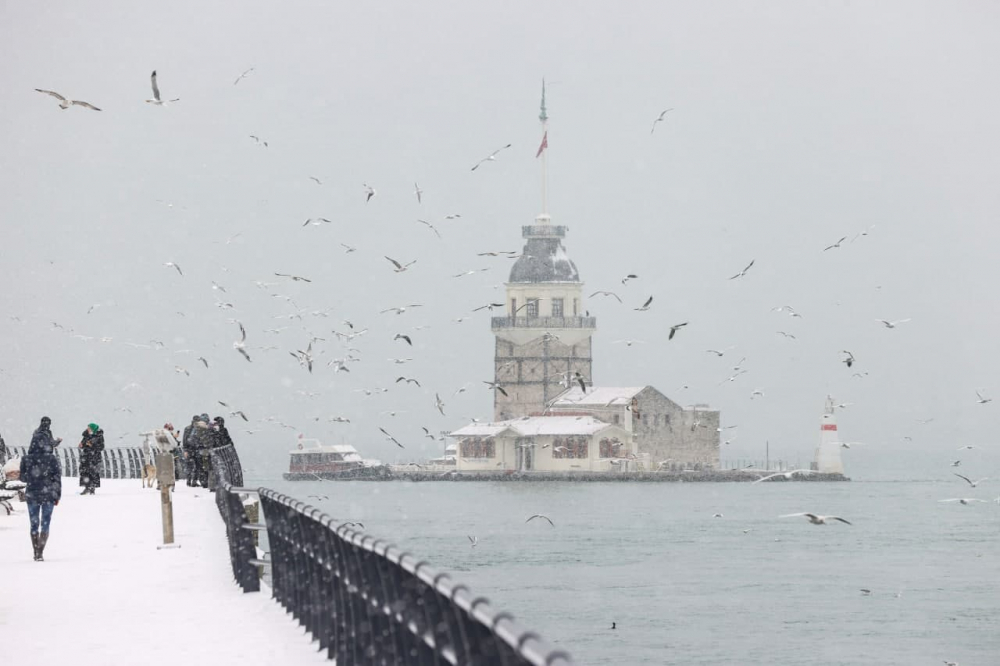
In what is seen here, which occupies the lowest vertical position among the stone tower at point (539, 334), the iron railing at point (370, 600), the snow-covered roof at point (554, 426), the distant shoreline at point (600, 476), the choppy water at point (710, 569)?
the choppy water at point (710, 569)

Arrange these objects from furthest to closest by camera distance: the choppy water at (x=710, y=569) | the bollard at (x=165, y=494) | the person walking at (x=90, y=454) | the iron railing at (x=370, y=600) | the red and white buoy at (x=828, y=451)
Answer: the red and white buoy at (x=828, y=451), the choppy water at (x=710, y=569), the person walking at (x=90, y=454), the bollard at (x=165, y=494), the iron railing at (x=370, y=600)

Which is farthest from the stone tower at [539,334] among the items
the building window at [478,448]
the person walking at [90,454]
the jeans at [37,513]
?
the jeans at [37,513]

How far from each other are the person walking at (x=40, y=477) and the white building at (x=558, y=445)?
409ft

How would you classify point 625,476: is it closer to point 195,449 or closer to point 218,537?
point 195,449

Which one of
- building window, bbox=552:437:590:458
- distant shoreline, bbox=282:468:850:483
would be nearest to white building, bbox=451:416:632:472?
building window, bbox=552:437:590:458

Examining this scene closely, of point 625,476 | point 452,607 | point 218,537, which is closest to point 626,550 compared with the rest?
point 625,476

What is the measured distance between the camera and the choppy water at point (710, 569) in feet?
190

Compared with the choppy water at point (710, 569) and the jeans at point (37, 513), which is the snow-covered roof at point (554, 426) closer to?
the choppy water at point (710, 569)

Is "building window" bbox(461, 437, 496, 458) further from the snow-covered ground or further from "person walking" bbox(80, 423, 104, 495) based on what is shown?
the snow-covered ground

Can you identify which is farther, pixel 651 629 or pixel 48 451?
pixel 651 629

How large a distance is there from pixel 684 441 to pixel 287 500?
13764 centimetres

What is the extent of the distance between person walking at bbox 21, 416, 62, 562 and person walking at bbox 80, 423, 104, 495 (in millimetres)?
17283

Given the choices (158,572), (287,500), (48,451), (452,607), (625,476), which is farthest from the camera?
(625,476)

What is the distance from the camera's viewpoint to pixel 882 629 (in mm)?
62375
